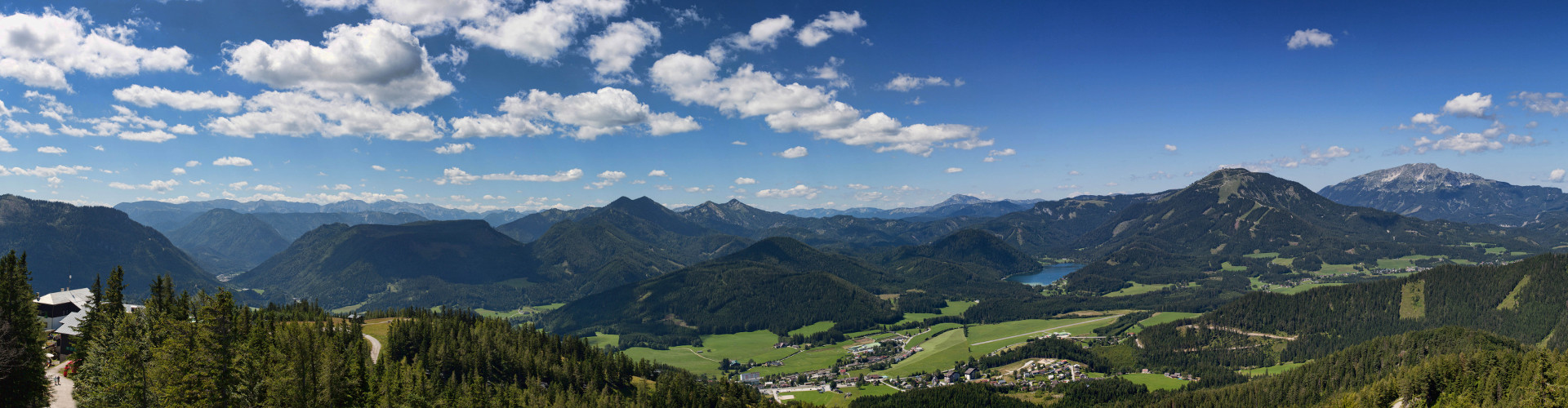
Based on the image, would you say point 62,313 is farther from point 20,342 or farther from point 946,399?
point 946,399

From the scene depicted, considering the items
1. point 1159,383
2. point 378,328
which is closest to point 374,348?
point 378,328

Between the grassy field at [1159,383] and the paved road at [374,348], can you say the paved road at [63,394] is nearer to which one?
the paved road at [374,348]

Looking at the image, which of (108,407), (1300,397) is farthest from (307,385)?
(1300,397)

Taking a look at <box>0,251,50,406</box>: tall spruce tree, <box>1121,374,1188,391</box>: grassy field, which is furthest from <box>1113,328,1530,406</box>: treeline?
<box>0,251,50,406</box>: tall spruce tree

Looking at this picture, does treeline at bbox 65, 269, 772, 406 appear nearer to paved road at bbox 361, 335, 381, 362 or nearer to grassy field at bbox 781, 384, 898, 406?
paved road at bbox 361, 335, 381, 362

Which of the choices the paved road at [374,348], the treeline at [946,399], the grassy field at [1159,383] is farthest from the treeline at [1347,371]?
the paved road at [374,348]

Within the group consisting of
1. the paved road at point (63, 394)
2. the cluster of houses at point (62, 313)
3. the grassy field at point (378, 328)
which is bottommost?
the grassy field at point (378, 328)
